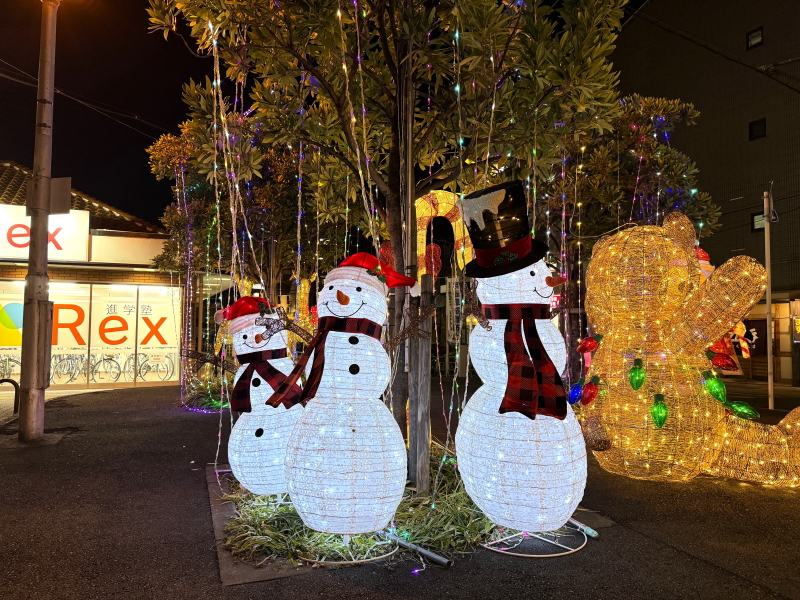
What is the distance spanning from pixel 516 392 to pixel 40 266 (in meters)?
7.00

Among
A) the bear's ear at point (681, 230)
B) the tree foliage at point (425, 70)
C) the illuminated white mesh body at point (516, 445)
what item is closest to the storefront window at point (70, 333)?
the tree foliage at point (425, 70)

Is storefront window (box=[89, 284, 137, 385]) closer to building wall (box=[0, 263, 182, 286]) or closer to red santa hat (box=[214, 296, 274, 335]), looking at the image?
building wall (box=[0, 263, 182, 286])

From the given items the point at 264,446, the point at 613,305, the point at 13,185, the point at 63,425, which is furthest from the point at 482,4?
the point at 13,185

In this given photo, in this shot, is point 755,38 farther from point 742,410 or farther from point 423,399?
point 423,399

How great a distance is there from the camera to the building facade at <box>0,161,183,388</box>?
12094 mm

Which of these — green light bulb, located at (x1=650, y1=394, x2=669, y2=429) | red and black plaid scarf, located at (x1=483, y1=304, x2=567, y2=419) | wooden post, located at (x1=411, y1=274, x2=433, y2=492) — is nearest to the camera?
red and black plaid scarf, located at (x1=483, y1=304, x2=567, y2=419)

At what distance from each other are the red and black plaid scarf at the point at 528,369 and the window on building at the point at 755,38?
19.6m

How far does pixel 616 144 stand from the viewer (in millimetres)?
10617

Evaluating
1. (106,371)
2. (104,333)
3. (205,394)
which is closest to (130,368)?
(106,371)

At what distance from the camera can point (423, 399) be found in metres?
4.05

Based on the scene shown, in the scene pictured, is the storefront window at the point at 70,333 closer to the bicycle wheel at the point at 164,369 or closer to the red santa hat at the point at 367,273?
the bicycle wheel at the point at 164,369

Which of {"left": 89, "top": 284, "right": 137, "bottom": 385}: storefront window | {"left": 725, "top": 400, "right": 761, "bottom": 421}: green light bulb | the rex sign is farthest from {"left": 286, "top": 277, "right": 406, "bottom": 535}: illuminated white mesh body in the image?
{"left": 89, "top": 284, "right": 137, "bottom": 385}: storefront window

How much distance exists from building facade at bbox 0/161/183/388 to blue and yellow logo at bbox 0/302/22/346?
0.02 m

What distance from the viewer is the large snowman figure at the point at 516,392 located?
10.8 ft
